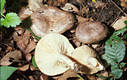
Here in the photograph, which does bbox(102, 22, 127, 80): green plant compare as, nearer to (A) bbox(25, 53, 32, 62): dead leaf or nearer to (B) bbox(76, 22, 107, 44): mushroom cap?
(B) bbox(76, 22, 107, 44): mushroom cap

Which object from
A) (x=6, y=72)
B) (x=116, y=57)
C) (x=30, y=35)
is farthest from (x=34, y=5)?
(x=116, y=57)

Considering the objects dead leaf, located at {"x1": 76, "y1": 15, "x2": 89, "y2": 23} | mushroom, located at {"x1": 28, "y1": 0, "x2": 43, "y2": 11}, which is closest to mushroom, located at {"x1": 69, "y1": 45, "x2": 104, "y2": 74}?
dead leaf, located at {"x1": 76, "y1": 15, "x2": 89, "y2": 23}

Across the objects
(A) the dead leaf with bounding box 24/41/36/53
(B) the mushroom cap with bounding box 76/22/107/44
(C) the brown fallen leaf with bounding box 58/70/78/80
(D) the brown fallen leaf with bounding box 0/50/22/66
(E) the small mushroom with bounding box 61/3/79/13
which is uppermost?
(E) the small mushroom with bounding box 61/3/79/13

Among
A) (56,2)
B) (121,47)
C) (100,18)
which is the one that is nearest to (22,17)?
(56,2)

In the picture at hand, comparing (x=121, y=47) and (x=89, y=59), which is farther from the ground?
(x=121, y=47)

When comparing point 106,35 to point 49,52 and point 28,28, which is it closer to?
point 49,52
